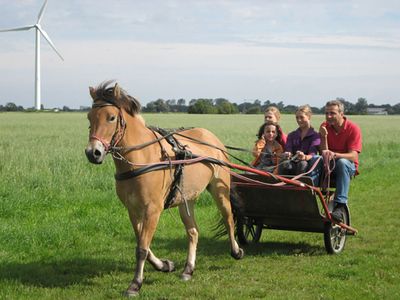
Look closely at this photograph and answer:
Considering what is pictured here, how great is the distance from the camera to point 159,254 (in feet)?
26.0

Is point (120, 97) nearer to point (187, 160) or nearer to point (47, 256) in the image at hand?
point (187, 160)

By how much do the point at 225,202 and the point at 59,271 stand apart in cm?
226

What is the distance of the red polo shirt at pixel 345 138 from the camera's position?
817cm

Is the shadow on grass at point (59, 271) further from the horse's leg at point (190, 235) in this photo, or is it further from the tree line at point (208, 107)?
the tree line at point (208, 107)

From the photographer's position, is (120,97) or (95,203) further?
(95,203)

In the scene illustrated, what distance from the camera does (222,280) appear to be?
651cm

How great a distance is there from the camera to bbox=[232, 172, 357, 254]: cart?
7.65 metres

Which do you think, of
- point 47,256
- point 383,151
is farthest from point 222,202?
point 383,151

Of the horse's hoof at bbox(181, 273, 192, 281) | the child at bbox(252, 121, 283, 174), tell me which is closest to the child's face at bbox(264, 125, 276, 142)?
the child at bbox(252, 121, 283, 174)

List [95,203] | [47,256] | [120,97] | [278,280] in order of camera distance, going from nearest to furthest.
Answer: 1. [120,97]
2. [278,280]
3. [47,256]
4. [95,203]

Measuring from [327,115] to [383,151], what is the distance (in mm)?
17712

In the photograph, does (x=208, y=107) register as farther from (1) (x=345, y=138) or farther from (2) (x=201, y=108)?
(1) (x=345, y=138)

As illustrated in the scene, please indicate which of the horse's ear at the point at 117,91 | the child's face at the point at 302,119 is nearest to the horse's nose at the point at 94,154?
the horse's ear at the point at 117,91

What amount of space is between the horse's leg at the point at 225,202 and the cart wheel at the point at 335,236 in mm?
1188
